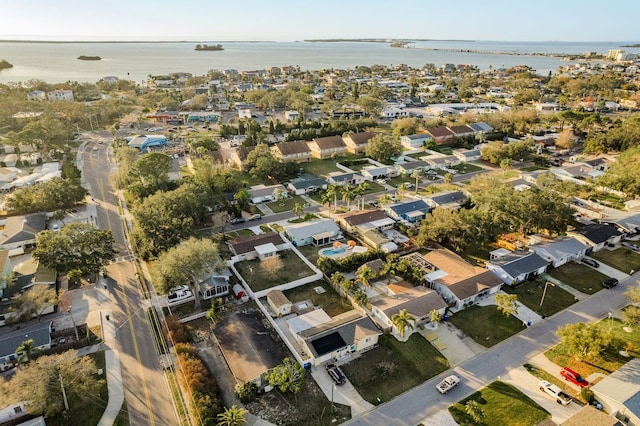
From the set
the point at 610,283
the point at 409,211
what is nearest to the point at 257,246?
the point at 409,211

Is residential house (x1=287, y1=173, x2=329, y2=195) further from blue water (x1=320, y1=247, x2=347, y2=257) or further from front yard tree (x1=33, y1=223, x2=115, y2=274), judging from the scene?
front yard tree (x1=33, y1=223, x2=115, y2=274)

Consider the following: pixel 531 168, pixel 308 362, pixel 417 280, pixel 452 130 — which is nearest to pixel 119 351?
pixel 308 362

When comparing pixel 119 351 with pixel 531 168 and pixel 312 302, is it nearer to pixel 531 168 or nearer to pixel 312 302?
pixel 312 302

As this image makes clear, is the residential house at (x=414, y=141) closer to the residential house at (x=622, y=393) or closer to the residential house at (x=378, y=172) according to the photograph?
the residential house at (x=378, y=172)

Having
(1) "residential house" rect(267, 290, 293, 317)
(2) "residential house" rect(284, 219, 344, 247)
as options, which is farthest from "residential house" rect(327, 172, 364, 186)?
(1) "residential house" rect(267, 290, 293, 317)

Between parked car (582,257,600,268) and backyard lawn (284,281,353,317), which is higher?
parked car (582,257,600,268)

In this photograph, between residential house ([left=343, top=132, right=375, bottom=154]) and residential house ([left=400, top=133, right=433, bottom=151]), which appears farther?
residential house ([left=400, top=133, right=433, bottom=151])
